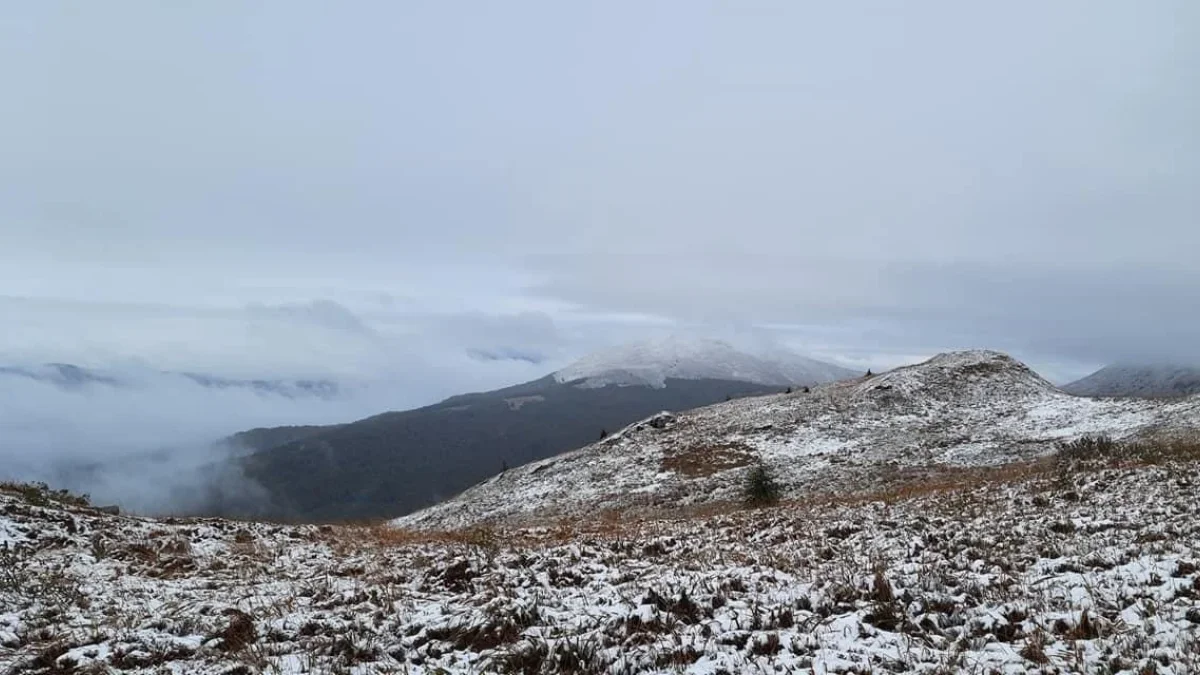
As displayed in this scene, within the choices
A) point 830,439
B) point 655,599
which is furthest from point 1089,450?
point 655,599

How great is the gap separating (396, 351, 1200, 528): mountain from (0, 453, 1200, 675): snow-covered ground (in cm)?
1965

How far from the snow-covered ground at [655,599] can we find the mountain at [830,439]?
19646mm

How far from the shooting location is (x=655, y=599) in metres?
9.59

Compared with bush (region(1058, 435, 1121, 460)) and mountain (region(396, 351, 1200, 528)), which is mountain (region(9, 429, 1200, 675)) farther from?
mountain (region(396, 351, 1200, 528))

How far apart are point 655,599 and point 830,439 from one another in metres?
38.5

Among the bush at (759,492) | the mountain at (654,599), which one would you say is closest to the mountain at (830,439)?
the bush at (759,492)

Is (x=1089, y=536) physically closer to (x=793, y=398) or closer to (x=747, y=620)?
(x=747, y=620)

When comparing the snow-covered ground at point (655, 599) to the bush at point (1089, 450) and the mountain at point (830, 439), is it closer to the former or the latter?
the bush at point (1089, 450)

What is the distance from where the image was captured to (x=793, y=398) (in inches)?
2265

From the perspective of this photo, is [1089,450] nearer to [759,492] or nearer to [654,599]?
[759,492]

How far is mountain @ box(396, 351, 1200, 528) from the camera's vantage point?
36.2m

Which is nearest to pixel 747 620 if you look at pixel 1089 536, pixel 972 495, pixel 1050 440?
pixel 1089 536

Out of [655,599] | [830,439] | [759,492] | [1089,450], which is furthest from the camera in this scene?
[830,439]

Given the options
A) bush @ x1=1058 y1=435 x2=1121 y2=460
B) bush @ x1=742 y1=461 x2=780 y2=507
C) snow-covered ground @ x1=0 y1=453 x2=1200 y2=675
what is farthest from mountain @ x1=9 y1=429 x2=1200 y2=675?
bush @ x1=742 y1=461 x2=780 y2=507
